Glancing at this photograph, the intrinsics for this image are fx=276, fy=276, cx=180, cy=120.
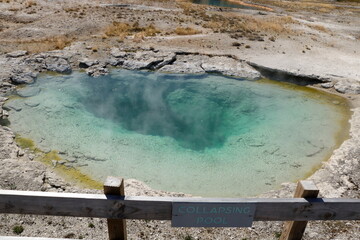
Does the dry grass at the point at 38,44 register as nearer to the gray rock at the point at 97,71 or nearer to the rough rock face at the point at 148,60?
the gray rock at the point at 97,71

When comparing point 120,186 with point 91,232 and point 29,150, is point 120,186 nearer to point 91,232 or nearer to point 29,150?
point 91,232

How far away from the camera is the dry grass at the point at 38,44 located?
15.1 m

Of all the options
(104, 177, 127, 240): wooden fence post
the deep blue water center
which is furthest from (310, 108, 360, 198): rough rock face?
(104, 177, 127, 240): wooden fence post

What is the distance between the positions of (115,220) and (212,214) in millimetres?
1071

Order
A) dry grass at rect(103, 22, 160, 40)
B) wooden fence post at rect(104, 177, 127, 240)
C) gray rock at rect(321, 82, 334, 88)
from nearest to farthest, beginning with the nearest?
wooden fence post at rect(104, 177, 127, 240)
gray rock at rect(321, 82, 334, 88)
dry grass at rect(103, 22, 160, 40)

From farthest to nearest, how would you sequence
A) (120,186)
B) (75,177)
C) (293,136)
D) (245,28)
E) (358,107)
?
(245,28), (358,107), (293,136), (75,177), (120,186)

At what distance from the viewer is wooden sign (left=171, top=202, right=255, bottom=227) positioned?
109 inches

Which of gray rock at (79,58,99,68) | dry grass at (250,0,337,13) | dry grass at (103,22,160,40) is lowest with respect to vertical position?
gray rock at (79,58,99,68)

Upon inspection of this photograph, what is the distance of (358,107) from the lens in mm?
11406

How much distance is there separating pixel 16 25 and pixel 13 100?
12.4m

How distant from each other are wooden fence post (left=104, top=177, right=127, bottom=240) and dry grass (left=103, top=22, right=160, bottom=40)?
16.2 m

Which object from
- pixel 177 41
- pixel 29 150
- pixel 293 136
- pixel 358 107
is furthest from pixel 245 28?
pixel 29 150

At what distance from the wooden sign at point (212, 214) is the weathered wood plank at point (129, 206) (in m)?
0.05

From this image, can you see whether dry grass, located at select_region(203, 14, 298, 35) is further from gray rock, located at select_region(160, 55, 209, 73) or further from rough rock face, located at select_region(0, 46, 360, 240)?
rough rock face, located at select_region(0, 46, 360, 240)
